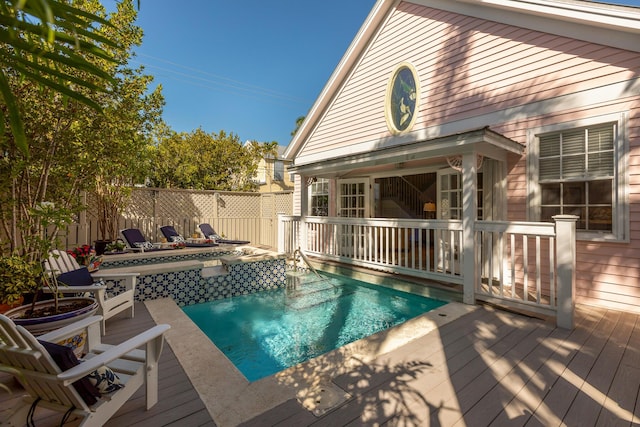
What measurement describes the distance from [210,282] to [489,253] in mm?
4718

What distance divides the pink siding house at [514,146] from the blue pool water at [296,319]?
2.29ft

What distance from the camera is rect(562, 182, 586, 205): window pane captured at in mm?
4684

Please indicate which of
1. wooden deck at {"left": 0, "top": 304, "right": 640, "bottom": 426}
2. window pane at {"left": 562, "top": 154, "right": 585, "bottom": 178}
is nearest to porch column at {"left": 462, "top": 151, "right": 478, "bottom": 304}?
wooden deck at {"left": 0, "top": 304, "right": 640, "bottom": 426}

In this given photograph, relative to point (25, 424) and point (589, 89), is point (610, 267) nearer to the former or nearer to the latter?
point (589, 89)

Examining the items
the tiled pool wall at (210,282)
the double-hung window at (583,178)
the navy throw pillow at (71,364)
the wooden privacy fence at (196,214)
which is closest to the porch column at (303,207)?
the tiled pool wall at (210,282)

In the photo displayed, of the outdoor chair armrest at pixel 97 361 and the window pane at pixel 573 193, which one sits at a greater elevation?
the window pane at pixel 573 193

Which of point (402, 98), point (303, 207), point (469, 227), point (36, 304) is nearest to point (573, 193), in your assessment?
point (469, 227)

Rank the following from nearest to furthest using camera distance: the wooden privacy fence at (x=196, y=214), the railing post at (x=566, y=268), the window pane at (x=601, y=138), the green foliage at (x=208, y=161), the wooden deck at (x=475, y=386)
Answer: the wooden deck at (x=475, y=386) → the railing post at (x=566, y=268) → the window pane at (x=601, y=138) → the wooden privacy fence at (x=196, y=214) → the green foliage at (x=208, y=161)

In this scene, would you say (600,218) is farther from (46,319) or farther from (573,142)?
(46,319)

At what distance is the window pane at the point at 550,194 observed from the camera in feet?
16.1

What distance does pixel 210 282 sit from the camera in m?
5.53

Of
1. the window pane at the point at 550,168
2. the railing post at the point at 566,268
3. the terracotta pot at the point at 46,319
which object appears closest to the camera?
the terracotta pot at the point at 46,319

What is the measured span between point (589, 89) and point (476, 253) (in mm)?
3065

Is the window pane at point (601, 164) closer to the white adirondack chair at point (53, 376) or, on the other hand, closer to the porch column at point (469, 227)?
the porch column at point (469, 227)
